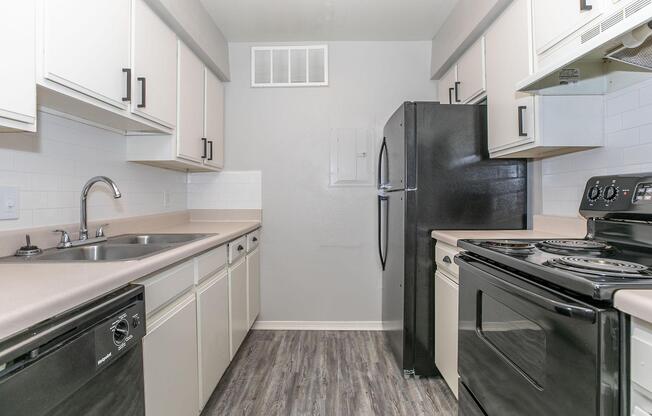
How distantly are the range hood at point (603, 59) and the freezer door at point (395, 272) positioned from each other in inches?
35.8

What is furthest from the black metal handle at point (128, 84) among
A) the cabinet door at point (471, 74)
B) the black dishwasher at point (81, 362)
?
the cabinet door at point (471, 74)

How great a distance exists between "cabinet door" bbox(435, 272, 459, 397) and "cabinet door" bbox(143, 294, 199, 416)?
3.99ft

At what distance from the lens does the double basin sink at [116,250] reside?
1277 millimetres

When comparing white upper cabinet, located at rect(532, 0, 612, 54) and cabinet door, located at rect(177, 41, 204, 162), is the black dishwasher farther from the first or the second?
white upper cabinet, located at rect(532, 0, 612, 54)

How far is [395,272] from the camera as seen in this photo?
221 centimetres

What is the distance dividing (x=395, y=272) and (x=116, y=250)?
158 centimetres

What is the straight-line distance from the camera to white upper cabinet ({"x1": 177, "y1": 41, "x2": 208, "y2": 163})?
203 centimetres

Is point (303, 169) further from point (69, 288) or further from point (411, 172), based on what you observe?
point (69, 288)

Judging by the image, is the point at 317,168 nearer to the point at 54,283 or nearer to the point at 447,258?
the point at 447,258

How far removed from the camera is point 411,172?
1951 millimetres

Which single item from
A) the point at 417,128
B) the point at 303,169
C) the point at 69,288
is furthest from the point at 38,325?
the point at 303,169

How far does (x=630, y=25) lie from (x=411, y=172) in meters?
1.15

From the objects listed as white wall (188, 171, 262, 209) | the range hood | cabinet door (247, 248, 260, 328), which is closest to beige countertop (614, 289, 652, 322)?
the range hood

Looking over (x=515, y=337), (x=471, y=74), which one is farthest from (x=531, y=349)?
(x=471, y=74)
